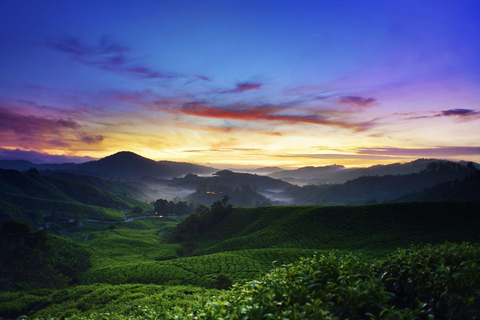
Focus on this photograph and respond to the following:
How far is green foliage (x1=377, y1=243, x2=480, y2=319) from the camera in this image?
5.20 meters

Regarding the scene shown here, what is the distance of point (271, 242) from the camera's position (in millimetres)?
56344

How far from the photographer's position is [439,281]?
222 inches

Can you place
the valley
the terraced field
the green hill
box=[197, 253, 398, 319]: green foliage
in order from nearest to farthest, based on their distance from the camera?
box=[197, 253, 398, 319]: green foliage
the valley
the terraced field
the green hill

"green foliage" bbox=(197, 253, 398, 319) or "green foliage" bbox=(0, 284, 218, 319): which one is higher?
"green foliage" bbox=(197, 253, 398, 319)

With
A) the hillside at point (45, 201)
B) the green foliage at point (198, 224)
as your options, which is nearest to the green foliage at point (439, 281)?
the green foliage at point (198, 224)

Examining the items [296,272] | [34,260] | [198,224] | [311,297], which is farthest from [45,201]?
[311,297]

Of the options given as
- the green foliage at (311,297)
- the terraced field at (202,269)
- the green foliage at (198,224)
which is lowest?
the green foliage at (198,224)

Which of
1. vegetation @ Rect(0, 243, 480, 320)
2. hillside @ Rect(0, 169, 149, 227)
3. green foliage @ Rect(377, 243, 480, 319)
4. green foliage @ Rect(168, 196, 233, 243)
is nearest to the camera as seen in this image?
vegetation @ Rect(0, 243, 480, 320)

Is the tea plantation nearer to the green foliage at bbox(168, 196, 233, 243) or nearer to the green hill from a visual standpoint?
the green hill

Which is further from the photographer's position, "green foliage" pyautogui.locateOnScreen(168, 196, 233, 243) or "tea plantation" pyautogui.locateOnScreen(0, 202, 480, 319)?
"green foliage" pyautogui.locateOnScreen(168, 196, 233, 243)

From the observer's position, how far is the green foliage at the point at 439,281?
5.20 metres

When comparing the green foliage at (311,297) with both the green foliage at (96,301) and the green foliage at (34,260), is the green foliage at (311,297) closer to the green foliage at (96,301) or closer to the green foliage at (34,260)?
the green foliage at (96,301)

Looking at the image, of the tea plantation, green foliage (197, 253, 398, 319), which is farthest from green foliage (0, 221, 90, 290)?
green foliage (197, 253, 398, 319)

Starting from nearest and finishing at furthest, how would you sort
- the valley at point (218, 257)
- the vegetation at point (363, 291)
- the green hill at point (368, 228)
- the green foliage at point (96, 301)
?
1. the vegetation at point (363, 291)
2. the valley at point (218, 257)
3. the green foliage at point (96, 301)
4. the green hill at point (368, 228)
